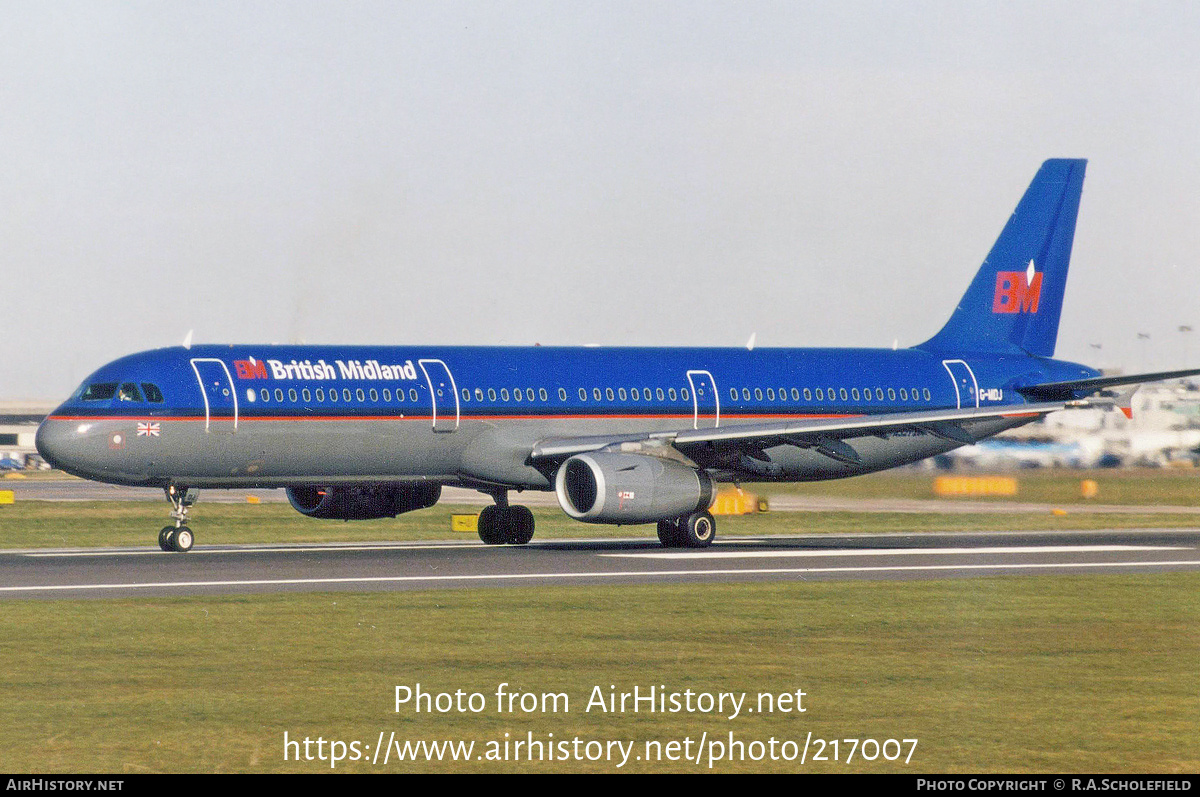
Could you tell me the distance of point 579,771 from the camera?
40.6 feet

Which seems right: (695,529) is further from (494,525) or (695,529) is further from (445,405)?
(445,405)

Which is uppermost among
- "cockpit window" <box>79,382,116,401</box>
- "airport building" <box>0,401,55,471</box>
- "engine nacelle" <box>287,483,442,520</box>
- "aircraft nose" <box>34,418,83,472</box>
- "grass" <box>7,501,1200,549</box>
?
"cockpit window" <box>79,382,116,401</box>

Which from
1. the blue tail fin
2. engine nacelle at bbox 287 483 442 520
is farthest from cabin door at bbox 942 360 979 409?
engine nacelle at bbox 287 483 442 520

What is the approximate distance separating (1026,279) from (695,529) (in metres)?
14.2

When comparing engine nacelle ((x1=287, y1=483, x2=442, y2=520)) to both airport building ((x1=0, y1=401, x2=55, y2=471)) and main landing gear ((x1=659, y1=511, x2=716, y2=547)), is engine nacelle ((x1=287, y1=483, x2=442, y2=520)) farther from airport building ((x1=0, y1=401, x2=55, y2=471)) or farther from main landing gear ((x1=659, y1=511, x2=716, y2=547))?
airport building ((x1=0, y1=401, x2=55, y2=471))

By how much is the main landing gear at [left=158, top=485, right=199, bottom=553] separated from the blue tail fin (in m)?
20.0

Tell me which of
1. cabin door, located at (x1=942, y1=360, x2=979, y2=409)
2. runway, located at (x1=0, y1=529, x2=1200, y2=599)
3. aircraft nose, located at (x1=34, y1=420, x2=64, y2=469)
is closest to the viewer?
runway, located at (x1=0, y1=529, x2=1200, y2=599)

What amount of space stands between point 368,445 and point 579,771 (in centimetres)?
2358

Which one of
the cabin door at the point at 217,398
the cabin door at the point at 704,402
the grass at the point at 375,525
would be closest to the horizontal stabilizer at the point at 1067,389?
the grass at the point at 375,525

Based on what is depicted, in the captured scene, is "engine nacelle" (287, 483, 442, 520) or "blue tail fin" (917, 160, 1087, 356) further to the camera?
"blue tail fin" (917, 160, 1087, 356)

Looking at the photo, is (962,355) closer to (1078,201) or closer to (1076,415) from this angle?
(1078,201)

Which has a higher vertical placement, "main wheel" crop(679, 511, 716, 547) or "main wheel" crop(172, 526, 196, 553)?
"main wheel" crop(679, 511, 716, 547)

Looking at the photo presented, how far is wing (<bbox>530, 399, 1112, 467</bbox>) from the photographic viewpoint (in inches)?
1426

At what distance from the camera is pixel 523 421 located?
3712 centimetres
